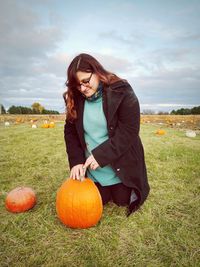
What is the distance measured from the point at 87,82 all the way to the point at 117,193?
48.8 inches

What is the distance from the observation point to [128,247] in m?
2.17

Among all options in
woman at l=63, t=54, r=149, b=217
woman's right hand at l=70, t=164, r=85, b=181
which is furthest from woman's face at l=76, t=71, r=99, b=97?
woman's right hand at l=70, t=164, r=85, b=181

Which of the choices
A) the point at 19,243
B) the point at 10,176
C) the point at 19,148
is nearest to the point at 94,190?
the point at 19,243

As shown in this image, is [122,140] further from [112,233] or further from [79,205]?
[112,233]

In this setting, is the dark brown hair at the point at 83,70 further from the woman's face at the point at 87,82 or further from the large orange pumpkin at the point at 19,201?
the large orange pumpkin at the point at 19,201

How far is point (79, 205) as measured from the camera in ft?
Result: 7.91

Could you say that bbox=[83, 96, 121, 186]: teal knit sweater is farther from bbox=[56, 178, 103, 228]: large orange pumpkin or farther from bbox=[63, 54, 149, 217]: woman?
bbox=[56, 178, 103, 228]: large orange pumpkin

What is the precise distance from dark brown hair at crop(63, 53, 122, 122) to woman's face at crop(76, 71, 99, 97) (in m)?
0.04

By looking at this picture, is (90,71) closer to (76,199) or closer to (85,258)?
(76,199)

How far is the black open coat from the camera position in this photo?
2.54 m

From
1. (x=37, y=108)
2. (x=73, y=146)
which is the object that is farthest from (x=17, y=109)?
(x=73, y=146)

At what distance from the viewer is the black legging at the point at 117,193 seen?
9.33 feet

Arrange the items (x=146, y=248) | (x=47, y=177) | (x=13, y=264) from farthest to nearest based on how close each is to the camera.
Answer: (x=47, y=177) → (x=146, y=248) → (x=13, y=264)

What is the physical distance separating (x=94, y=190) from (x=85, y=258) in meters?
0.65
